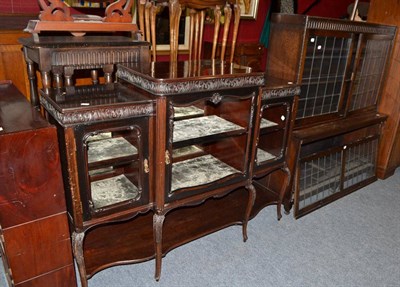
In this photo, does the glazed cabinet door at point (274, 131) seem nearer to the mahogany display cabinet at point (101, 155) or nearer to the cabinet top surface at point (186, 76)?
the cabinet top surface at point (186, 76)

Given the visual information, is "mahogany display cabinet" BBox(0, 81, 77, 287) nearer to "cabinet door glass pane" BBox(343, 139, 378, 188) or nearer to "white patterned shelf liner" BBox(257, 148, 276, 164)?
"white patterned shelf liner" BBox(257, 148, 276, 164)

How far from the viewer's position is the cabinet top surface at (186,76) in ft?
4.82

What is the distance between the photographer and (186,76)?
1.54 m

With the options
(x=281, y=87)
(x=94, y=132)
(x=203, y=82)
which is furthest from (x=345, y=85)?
(x=94, y=132)

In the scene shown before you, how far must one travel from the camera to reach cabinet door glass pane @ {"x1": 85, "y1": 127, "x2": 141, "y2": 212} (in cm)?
156

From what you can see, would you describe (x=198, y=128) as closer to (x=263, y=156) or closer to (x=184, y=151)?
(x=184, y=151)

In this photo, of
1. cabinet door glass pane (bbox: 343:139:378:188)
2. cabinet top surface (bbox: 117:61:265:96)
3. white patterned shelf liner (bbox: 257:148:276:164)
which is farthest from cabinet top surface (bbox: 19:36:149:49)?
cabinet door glass pane (bbox: 343:139:378:188)

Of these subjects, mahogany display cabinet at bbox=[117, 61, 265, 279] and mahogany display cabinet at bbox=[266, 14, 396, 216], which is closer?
mahogany display cabinet at bbox=[117, 61, 265, 279]

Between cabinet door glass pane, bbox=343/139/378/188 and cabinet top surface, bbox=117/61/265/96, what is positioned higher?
cabinet top surface, bbox=117/61/265/96

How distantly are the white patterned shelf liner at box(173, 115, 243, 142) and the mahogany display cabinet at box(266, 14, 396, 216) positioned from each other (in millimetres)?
614

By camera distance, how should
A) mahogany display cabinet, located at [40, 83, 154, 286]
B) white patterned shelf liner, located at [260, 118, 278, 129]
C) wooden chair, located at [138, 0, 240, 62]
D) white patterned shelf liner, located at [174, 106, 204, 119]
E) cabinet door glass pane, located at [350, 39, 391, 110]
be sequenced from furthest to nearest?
1. cabinet door glass pane, located at [350, 39, 391, 110]
2. white patterned shelf liner, located at [260, 118, 278, 129]
3. white patterned shelf liner, located at [174, 106, 204, 119]
4. wooden chair, located at [138, 0, 240, 62]
5. mahogany display cabinet, located at [40, 83, 154, 286]

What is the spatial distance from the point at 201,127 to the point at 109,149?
21.1 inches

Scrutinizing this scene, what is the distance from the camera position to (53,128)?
133 cm

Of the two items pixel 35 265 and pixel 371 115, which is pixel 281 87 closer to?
pixel 371 115
